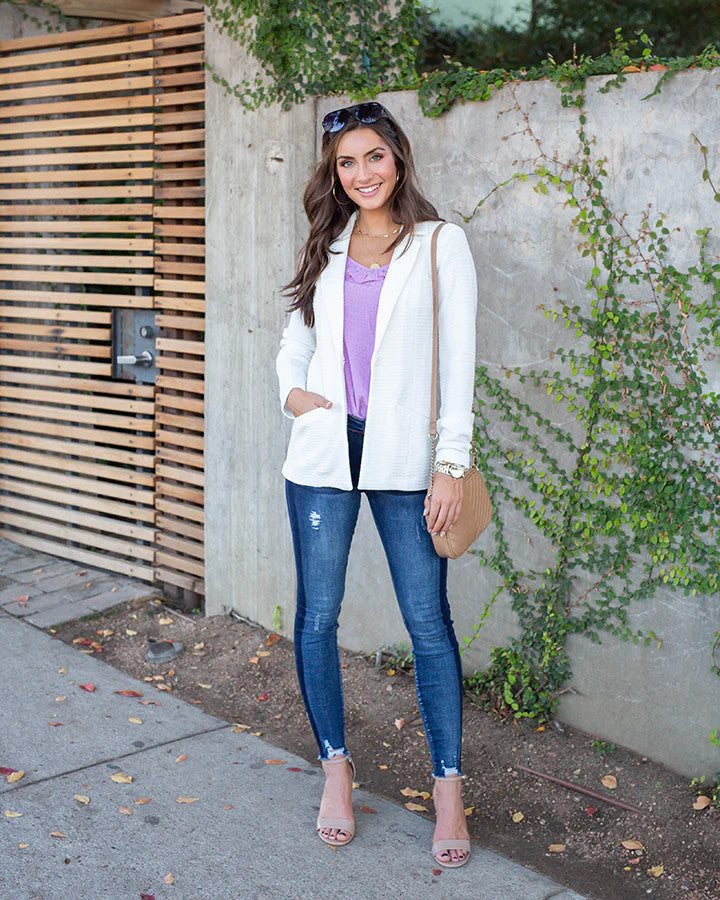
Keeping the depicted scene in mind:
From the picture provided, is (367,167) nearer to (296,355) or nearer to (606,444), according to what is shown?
(296,355)

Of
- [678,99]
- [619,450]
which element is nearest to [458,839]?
[619,450]

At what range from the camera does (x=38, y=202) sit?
634 centimetres

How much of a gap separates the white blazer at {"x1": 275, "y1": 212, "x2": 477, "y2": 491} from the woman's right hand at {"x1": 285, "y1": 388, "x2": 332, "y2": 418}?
0.06 feet

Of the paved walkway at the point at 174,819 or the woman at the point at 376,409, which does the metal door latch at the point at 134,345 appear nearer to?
the paved walkway at the point at 174,819

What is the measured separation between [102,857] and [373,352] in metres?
1.69

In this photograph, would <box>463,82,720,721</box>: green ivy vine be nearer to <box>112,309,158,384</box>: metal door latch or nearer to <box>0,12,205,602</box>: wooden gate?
<box>0,12,205,602</box>: wooden gate

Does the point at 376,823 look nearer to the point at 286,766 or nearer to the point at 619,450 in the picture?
the point at 286,766

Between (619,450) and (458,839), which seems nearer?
(458,839)

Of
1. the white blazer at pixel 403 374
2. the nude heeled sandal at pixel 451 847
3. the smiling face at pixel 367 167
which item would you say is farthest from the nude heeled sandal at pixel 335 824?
the smiling face at pixel 367 167

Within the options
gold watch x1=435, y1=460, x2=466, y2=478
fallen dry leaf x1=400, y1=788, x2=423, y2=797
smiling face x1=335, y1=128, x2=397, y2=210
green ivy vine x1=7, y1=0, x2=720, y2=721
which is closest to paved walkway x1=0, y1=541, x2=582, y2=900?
fallen dry leaf x1=400, y1=788, x2=423, y2=797

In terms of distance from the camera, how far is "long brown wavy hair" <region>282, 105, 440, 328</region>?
10.3 feet

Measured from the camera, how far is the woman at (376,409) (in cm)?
305

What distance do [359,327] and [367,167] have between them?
454mm

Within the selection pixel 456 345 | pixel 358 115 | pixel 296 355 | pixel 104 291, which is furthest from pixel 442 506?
pixel 104 291
